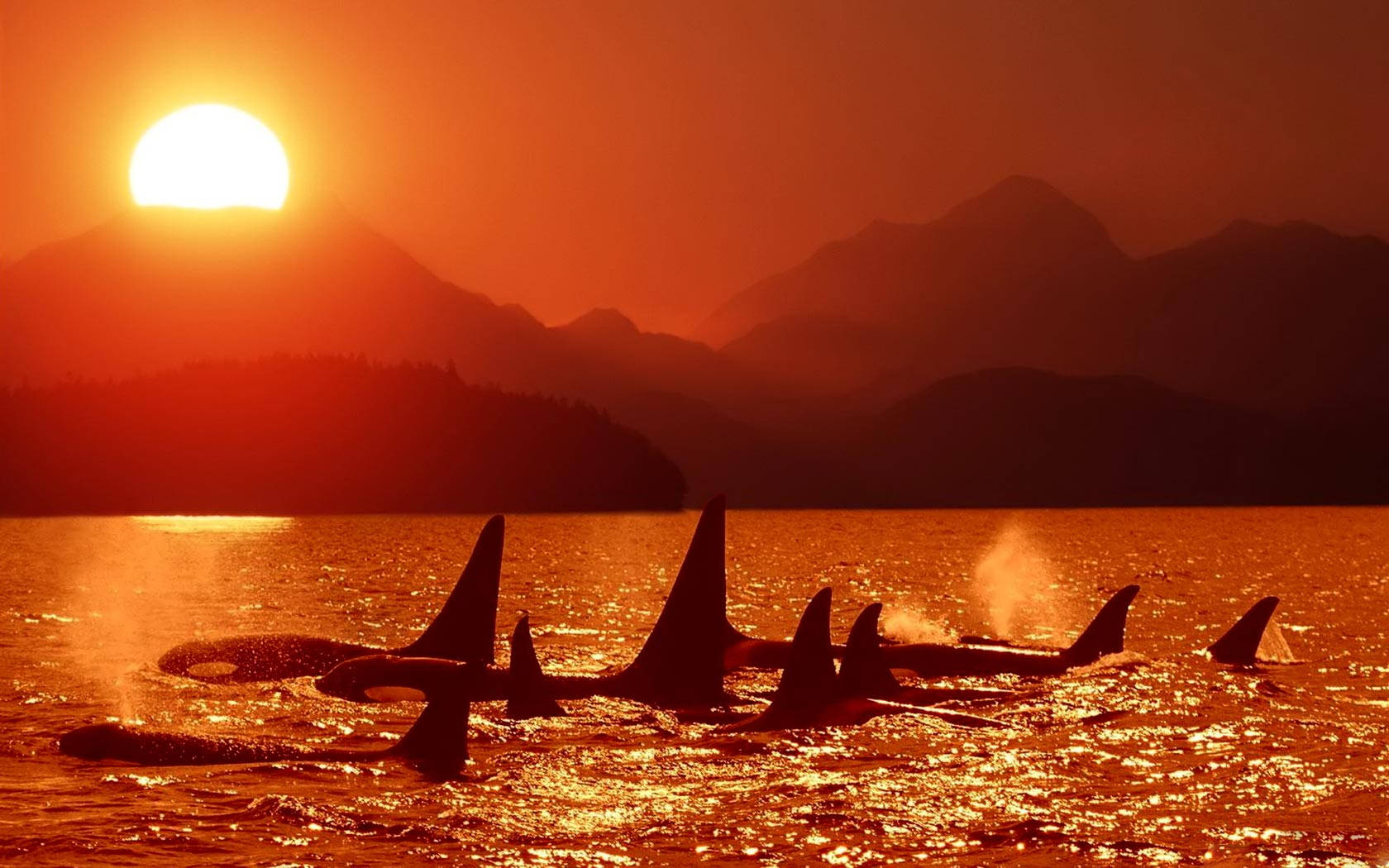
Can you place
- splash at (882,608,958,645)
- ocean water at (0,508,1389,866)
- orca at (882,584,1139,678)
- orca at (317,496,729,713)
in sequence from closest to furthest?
ocean water at (0,508,1389,866) < orca at (317,496,729,713) < orca at (882,584,1139,678) < splash at (882,608,958,645)

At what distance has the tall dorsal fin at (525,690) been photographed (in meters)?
26.4

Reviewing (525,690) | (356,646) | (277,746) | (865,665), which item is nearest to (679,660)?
(525,690)

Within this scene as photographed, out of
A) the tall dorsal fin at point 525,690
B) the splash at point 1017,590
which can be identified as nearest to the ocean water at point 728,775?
the tall dorsal fin at point 525,690

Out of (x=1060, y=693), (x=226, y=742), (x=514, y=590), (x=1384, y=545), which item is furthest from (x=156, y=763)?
(x=1384, y=545)

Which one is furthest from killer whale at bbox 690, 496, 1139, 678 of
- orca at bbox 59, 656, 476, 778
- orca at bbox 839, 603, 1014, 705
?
orca at bbox 59, 656, 476, 778

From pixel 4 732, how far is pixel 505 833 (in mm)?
10981

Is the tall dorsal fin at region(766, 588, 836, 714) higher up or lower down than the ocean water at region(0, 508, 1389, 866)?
higher up

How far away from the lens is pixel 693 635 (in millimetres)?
27375

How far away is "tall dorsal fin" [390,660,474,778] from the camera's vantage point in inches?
867

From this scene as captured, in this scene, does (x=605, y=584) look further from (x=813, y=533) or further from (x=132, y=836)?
(x=813, y=533)

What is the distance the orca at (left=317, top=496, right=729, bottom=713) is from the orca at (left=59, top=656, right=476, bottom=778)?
3725 mm

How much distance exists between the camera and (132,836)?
57.9 feet

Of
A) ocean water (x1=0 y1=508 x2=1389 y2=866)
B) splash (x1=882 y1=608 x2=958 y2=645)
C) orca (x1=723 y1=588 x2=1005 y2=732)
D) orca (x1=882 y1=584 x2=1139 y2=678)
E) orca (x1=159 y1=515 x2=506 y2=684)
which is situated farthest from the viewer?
splash (x1=882 y1=608 x2=958 y2=645)

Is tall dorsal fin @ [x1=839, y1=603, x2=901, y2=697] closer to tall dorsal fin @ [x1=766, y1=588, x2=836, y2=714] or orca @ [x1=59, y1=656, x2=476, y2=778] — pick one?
tall dorsal fin @ [x1=766, y1=588, x2=836, y2=714]
